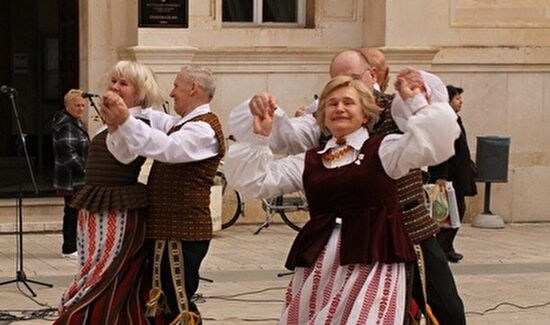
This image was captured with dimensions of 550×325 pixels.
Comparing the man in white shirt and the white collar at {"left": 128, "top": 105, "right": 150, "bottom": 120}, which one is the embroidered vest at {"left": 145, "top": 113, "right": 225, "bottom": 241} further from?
the white collar at {"left": 128, "top": 105, "right": 150, "bottom": 120}

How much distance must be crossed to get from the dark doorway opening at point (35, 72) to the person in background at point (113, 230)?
27.3 ft

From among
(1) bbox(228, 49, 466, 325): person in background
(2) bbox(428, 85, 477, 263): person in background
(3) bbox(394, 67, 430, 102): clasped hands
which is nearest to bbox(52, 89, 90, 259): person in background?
(2) bbox(428, 85, 477, 263): person in background

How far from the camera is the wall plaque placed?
47.9ft

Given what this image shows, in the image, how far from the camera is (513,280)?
38.7 ft

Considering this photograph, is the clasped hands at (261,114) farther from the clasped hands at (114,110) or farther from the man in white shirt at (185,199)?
the man in white shirt at (185,199)

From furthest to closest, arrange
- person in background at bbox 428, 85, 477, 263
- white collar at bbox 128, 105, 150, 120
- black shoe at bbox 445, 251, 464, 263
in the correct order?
black shoe at bbox 445, 251, 464, 263, person in background at bbox 428, 85, 477, 263, white collar at bbox 128, 105, 150, 120

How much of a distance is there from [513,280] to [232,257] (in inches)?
106

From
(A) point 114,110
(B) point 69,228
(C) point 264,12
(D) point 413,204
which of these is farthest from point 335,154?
(C) point 264,12

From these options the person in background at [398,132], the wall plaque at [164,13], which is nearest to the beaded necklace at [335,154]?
the person in background at [398,132]

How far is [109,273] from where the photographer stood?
7.18 m

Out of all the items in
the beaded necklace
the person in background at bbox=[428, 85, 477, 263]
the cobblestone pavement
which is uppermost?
the beaded necklace

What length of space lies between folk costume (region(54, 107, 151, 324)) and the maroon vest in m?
1.30

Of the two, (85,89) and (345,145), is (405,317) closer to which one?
(345,145)

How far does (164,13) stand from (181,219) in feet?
25.7
